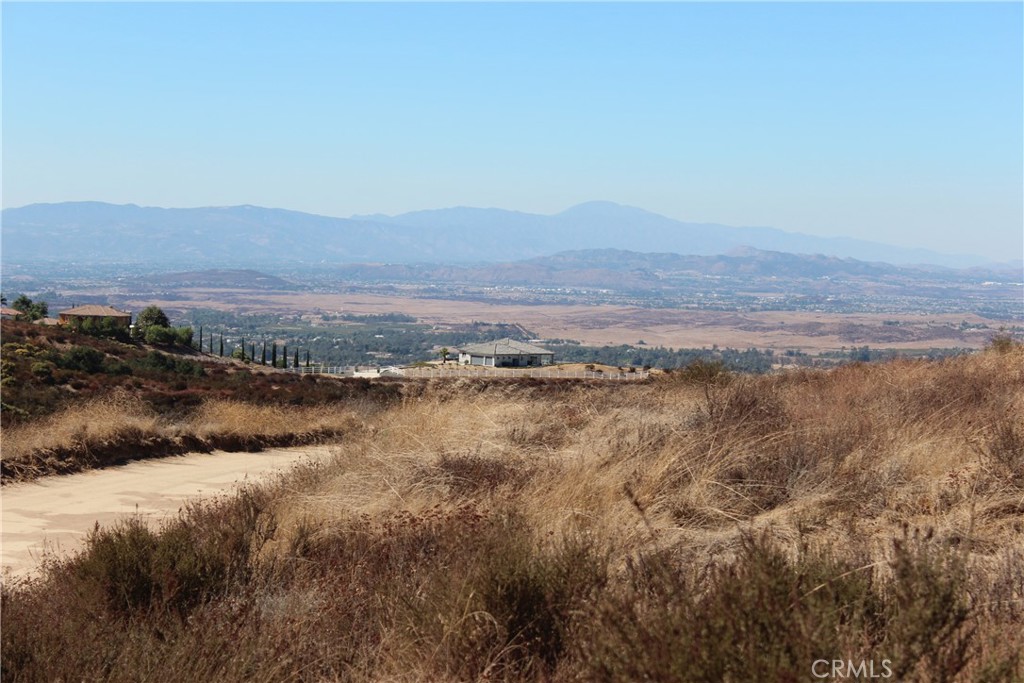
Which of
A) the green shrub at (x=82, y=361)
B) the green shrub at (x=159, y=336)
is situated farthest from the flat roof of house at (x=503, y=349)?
the green shrub at (x=82, y=361)

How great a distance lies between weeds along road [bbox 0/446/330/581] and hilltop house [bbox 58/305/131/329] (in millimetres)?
43345

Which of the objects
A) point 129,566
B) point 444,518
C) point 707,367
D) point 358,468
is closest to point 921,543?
point 444,518

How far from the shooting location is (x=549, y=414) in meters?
12.2

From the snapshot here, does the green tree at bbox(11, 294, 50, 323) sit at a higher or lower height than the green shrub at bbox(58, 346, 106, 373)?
lower

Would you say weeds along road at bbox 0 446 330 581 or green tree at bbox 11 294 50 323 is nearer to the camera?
weeds along road at bbox 0 446 330 581

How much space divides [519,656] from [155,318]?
65467 mm

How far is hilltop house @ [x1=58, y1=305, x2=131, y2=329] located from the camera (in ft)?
187

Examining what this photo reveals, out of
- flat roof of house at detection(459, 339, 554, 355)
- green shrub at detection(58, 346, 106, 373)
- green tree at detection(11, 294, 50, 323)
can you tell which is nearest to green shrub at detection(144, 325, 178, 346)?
green tree at detection(11, 294, 50, 323)

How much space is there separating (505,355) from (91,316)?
28.7 metres

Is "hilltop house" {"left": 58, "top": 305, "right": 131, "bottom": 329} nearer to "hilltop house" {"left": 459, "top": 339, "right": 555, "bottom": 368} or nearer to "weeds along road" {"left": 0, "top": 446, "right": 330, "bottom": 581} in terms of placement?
"hilltop house" {"left": 459, "top": 339, "right": 555, "bottom": 368}

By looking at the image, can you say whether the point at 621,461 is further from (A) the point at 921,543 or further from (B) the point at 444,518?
(A) the point at 921,543

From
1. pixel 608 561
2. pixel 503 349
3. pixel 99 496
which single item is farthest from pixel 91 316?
pixel 608 561

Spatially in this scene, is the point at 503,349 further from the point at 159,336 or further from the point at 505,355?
the point at 159,336

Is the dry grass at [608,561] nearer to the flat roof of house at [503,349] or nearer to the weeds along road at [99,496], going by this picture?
the weeds along road at [99,496]
